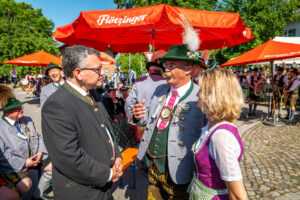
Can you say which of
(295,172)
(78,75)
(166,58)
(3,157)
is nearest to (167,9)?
(166,58)

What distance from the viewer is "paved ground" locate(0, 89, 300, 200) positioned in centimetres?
318

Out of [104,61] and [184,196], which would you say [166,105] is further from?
[104,61]

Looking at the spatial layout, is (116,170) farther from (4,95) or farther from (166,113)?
(4,95)

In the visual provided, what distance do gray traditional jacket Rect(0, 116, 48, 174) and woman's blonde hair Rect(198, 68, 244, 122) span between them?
9.04ft

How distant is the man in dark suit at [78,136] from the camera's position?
1.41 m

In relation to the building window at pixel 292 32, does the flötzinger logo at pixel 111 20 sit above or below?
below

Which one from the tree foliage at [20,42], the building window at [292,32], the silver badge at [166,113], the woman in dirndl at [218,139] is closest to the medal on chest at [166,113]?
the silver badge at [166,113]

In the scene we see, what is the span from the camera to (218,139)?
4.14ft

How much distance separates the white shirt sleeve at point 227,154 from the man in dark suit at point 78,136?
3.11 feet

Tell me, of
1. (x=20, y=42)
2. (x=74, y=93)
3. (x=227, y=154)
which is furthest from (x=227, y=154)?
(x=20, y=42)

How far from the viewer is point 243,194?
1193 millimetres

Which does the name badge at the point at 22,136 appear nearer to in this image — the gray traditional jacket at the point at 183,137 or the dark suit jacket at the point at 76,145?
the dark suit jacket at the point at 76,145

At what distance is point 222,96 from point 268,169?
140 inches

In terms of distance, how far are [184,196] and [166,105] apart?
1001 mm
